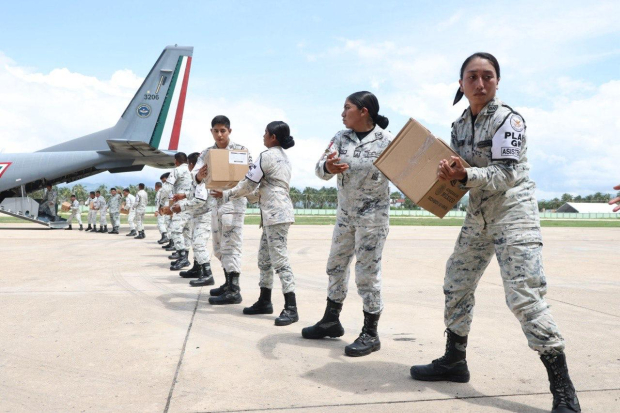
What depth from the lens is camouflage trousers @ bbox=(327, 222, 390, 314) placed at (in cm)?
346

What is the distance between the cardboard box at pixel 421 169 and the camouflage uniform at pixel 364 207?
53 cm

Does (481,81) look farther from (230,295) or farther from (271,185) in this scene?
(230,295)

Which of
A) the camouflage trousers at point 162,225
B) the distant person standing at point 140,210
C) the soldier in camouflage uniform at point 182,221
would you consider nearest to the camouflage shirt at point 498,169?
the soldier in camouflage uniform at point 182,221

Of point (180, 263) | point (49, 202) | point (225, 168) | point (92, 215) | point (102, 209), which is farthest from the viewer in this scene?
point (49, 202)

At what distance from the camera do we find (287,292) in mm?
4398

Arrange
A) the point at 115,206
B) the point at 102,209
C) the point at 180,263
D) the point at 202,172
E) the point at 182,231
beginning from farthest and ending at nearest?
the point at 102,209
the point at 115,206
the point at 182,231
the point at 180,263
the point at 202,172

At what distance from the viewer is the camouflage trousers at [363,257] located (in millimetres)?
3461

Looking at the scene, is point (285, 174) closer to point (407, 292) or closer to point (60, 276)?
point (407, 292)

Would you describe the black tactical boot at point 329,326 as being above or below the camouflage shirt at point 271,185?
below

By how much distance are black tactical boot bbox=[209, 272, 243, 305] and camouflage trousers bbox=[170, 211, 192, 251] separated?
3.18m

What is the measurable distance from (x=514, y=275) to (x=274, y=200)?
238cm

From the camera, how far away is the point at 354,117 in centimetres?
354

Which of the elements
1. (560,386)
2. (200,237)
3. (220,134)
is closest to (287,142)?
(220,134)

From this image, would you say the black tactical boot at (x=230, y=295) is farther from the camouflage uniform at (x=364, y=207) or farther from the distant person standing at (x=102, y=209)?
the distant person standing at (x=102, y=209)
